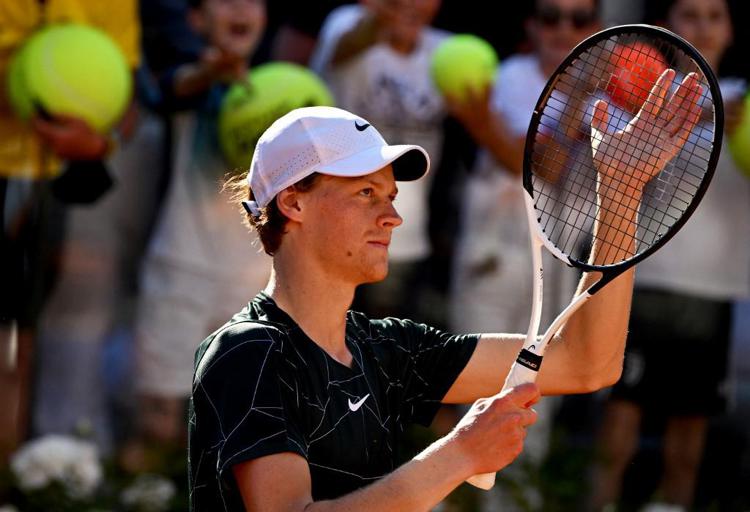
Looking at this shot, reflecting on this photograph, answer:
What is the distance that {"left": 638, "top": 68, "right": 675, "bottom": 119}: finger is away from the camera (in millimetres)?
3074

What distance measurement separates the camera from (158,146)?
5.97 metres

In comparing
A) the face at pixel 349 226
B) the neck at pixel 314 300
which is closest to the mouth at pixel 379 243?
the face at pixel 349 226

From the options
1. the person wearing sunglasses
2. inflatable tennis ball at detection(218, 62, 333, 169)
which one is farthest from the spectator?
inflatable tennis ball at detection(218, 62, 333, 169)

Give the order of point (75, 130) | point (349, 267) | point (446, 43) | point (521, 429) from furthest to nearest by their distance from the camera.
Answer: point (446, 43)
point (75, 130)
point (349, 267)
point (521, 429)

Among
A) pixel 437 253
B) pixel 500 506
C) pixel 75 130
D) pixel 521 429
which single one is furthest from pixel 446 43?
pixel 521 429

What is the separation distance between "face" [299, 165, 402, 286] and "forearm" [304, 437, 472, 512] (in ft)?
1.54

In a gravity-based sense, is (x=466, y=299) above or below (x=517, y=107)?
below

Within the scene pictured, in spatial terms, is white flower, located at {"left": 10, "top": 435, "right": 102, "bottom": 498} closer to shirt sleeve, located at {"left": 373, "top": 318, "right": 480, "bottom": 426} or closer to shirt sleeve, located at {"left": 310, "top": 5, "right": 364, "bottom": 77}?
shirt sleeve, located at {"left": 310, "top": 5, "right": 364, "bottom": 77}

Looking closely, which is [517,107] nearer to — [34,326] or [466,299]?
[466,299]

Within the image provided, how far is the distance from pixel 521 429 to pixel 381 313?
10.9 ft

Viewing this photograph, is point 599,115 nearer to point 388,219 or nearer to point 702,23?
point 388,219

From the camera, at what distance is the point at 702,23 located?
5.97m

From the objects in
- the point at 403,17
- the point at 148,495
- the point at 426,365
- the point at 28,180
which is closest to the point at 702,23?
the point at 403,17

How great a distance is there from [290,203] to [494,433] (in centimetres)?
68
